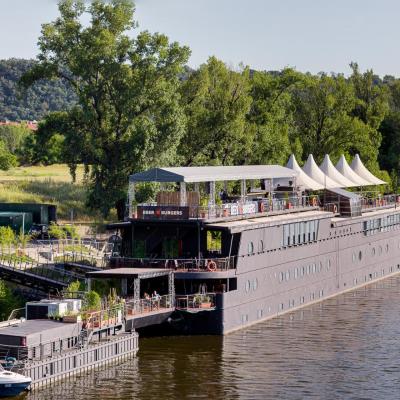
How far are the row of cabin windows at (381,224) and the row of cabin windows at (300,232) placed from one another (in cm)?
1462

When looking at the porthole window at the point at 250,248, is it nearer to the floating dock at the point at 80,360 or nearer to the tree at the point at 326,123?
the floating dock at the point at 80,360

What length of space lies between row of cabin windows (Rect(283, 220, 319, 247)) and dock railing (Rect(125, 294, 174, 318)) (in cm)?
1349

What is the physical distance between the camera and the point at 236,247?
71.1 metres

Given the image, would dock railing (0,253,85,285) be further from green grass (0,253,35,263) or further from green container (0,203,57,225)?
green container (0,203,57,225)

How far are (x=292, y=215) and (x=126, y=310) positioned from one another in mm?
21744

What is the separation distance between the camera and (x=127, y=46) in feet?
316

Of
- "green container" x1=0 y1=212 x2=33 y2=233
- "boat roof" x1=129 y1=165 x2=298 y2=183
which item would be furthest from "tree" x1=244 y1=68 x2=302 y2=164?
"green container" x1=0 y1=212 x2=33 y2=233

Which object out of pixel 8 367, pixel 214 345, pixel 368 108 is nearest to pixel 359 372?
pixel 214 345

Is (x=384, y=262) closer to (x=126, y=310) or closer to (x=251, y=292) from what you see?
(x=251, y=292)

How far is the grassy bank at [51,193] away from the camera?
107250 millimetres

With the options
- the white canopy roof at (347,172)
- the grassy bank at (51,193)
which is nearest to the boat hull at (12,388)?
the grassy bank at (51,193)

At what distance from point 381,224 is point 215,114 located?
61.4 feet

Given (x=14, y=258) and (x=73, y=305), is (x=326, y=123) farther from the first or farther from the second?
(x=73, y=305)

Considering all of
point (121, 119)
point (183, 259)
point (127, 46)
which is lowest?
point (183, 259)
